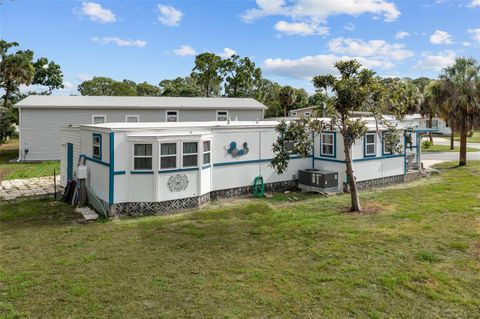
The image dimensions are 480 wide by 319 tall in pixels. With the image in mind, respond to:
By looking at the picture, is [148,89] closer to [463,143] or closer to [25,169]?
[25,169]

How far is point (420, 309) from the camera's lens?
18.4 ft

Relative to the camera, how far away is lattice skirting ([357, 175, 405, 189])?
15.6 m

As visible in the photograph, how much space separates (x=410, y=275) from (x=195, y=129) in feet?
25.4

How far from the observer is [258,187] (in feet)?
46.1

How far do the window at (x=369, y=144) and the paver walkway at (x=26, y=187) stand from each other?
12.4 metres

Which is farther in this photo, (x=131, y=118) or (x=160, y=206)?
(x=131, y=118)

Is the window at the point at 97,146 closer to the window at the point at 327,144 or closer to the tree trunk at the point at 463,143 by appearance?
the window at the point at 327,144

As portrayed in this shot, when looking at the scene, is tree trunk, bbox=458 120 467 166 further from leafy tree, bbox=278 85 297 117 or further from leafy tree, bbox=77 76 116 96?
leafy tree, bbox=77 76 116 96

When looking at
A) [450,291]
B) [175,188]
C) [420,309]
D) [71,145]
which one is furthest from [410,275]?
[71,145]

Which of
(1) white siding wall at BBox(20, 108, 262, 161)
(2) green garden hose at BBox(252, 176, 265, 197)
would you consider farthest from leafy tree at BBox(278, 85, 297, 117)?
(2) green garden hose at BBox(252, 176, 265, 197)

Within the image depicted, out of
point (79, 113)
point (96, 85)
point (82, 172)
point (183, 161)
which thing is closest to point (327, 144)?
point (183, 161)

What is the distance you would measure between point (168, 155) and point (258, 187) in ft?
13.6

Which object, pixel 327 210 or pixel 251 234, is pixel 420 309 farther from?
pixel 327 210

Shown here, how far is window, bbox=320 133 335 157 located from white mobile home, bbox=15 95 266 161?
26.9ft
